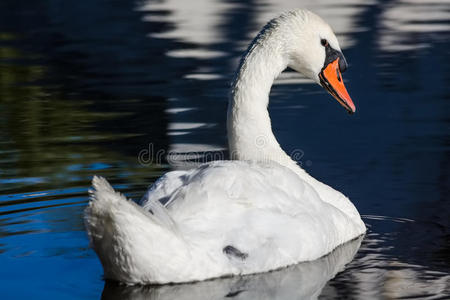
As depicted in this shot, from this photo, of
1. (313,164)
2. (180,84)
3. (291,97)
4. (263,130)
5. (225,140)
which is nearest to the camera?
(263,130)

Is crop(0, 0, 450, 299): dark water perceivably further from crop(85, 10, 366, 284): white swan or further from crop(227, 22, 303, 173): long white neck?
crop(227, 22, 303, 173): long white neck

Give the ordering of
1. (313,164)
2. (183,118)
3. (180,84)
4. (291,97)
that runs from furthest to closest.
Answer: (180,84), (291,97), (183,118), (313,164)

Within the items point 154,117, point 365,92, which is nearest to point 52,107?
point 154,117

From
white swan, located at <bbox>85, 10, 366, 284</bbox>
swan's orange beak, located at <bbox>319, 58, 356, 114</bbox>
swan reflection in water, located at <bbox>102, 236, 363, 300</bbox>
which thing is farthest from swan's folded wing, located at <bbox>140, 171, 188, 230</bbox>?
swan's orange beak, located at <bbox>319, 58, 356, 114</bbox>

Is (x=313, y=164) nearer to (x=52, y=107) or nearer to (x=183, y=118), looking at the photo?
(x=183, y=118)

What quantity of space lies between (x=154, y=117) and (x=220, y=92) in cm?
157

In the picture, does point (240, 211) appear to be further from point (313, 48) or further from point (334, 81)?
point (334, 81)

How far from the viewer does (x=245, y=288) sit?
22.4 ft

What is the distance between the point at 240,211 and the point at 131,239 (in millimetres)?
883

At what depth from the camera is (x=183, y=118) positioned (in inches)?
488

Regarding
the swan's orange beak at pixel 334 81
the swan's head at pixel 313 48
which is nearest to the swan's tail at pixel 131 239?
the swan's head at pixel 313 48

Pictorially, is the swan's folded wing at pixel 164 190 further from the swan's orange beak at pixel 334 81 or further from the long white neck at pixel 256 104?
the swan's orange beak at pixel 334 81

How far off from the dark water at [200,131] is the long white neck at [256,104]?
1029 millimetres

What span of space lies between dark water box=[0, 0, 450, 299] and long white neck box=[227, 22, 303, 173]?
1029 millimetres
